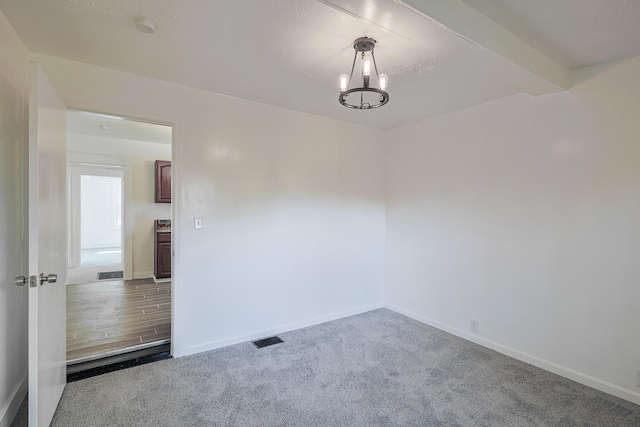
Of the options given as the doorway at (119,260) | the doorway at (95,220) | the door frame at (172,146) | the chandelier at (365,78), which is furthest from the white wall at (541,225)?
the doorway at (95,220)

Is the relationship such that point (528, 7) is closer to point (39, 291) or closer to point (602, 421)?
point (602, 421)

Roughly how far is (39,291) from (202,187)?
1416 millimetres

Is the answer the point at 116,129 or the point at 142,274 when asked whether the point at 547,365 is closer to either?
the point at 116,129

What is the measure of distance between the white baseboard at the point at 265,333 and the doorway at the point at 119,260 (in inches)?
13.8

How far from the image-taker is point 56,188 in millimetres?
2051

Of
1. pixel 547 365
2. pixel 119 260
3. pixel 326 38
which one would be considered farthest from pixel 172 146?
pixel 119 260

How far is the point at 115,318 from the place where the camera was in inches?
144

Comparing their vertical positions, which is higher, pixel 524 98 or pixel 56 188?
pixel 524 98

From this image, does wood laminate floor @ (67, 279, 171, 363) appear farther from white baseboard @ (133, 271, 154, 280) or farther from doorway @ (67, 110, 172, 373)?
white baseboard @ (133, 271, 154, 280)

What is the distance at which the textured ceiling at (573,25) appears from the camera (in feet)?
5.45

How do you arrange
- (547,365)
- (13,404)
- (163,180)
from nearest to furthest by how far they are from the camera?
(13,404), (547,365), (163,180)

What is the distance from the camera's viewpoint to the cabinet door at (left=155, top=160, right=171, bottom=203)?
563 cm

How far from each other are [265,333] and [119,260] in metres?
5.95

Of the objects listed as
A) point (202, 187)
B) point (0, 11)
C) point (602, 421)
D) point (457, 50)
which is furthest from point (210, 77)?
point (602, 421)
